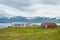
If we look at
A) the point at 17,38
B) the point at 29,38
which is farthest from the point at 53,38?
the point at 17,38

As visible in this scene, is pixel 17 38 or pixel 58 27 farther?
pixel 58 27

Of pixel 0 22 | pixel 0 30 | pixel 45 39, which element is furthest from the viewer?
pixel 0 30

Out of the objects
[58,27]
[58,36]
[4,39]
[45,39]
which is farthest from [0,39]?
[58,27]

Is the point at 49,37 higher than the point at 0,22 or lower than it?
lower

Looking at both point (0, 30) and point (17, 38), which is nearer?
point (17, 38)

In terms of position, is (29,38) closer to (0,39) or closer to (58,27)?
(0,39)

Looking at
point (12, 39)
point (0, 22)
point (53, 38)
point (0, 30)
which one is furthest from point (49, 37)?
point (0, 30)

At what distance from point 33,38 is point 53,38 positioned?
6.17 feet

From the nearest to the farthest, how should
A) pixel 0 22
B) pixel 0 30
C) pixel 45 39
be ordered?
1. pixel 45 39
2. pixel 0 22
3. pixel 0 30

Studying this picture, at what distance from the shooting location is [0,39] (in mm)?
13352

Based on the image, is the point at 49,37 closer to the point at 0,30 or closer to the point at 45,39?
the point at 45,39

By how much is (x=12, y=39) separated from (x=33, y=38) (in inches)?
78.4

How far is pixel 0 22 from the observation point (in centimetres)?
1484

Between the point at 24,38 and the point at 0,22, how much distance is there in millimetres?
3429
